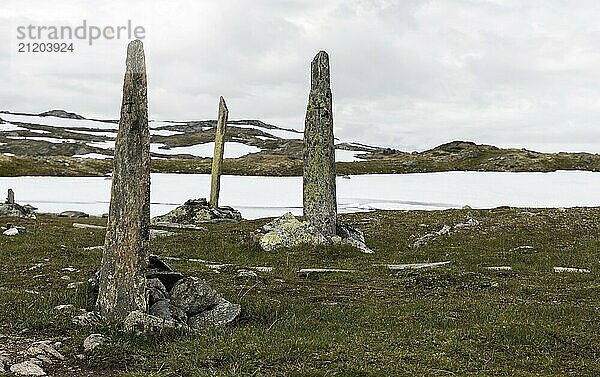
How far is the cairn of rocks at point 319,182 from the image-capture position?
104 ft

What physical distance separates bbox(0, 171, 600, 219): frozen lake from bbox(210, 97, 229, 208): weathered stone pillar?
5.78 metres

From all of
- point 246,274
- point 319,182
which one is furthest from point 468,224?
point 246,274

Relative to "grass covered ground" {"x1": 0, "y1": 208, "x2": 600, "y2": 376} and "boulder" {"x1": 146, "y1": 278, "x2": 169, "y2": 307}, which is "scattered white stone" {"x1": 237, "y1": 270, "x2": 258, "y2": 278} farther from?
"boulder" {"x1": 146, "y1": 278, "x2": 169, "y2": 307}

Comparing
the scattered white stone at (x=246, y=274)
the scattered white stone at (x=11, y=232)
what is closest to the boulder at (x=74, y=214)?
the scattered white stone at (x=11, y=232)

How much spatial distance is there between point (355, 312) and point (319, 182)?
628 inches

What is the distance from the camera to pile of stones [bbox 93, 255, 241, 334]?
16.2m

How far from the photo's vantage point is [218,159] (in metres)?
52.0

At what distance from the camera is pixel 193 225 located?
4344 cm

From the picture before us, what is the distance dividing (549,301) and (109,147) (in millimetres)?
181974

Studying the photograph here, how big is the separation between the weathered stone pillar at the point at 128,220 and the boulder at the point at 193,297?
1232 mm

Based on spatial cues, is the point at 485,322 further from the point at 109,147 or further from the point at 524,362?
the point at 109,147

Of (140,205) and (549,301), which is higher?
(140,205)

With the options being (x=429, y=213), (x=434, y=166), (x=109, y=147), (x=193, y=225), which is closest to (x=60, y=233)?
(x=193, y=225)

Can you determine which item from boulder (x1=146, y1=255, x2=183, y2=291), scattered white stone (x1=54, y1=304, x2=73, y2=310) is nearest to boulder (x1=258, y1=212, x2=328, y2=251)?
boulder (x1=146, y1=255, x2=183, y2=291)
